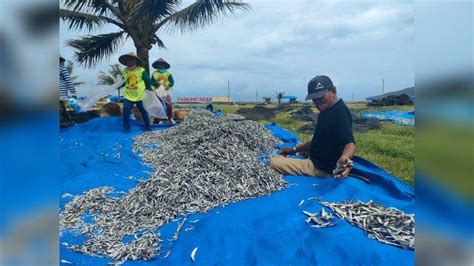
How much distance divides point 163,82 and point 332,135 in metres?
4.67

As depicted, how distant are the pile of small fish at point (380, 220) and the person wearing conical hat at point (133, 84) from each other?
4638mm

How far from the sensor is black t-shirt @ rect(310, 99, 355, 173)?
147 inches

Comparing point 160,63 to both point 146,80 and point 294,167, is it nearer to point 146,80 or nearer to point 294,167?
point 146,80

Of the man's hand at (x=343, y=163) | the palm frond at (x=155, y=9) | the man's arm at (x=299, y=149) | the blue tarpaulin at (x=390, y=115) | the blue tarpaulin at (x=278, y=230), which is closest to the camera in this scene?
the blue tarpaulin at (x=278, y=230)

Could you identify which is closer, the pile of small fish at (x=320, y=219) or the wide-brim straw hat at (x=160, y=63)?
the pile of small fish at (x=320, y=219)

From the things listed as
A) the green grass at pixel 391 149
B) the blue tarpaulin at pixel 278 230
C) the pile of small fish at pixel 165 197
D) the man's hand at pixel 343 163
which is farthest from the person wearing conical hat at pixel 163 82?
the man's hand at pixel 343 163

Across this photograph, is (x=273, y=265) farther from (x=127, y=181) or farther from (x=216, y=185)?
(x=127, y=181)

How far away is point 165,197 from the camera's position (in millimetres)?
3254

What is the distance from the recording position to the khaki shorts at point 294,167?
4055 millimetres

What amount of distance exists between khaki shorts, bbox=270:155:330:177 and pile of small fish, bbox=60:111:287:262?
174mm

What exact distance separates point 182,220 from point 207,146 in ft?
4.82

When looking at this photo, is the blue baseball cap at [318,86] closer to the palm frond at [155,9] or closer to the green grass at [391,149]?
the green grass at [391,149]

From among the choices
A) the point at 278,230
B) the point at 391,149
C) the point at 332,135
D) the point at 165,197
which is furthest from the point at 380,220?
the point at 391,149

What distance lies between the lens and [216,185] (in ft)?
11.5
